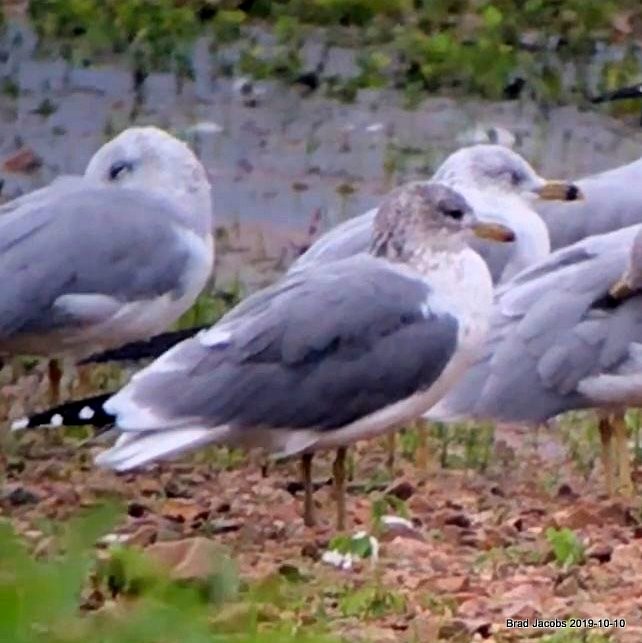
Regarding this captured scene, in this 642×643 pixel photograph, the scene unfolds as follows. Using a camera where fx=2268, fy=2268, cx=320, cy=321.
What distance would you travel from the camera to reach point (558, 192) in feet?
26.3

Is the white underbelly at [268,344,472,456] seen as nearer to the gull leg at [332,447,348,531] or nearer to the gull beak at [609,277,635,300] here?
the gull leg at [332,447,348,531]

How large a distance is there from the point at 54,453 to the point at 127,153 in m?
1.26

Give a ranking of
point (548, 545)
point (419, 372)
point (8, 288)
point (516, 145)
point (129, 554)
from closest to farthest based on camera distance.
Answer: point (129, 554)
point (548, 545)
point (419, 372)
point (8, 288)
point (516, 145)

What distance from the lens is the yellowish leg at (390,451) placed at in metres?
6.82

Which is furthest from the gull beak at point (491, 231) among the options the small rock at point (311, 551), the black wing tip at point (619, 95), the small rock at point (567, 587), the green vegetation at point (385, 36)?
the green vegetation at point (385, 36)

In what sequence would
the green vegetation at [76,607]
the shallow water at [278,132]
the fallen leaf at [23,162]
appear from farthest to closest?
the fallen leaf at [23,162] < the shallow water at [278,132] < the green vegetation at [76,607]

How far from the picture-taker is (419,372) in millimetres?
5789

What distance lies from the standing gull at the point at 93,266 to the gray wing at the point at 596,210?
1780mm

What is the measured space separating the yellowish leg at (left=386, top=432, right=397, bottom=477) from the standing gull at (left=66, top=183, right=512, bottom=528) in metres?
0.83

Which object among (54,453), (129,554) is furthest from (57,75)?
(129,554)

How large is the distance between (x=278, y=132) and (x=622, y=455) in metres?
5.67

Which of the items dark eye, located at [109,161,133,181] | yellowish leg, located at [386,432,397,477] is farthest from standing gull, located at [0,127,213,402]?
yellowish leg, located at [386,432,397,477]

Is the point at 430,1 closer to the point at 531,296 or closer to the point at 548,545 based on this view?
the point at 531,296

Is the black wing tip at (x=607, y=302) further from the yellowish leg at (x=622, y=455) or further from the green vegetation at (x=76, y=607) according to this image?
the green vegetation at (x=76, y=607)
